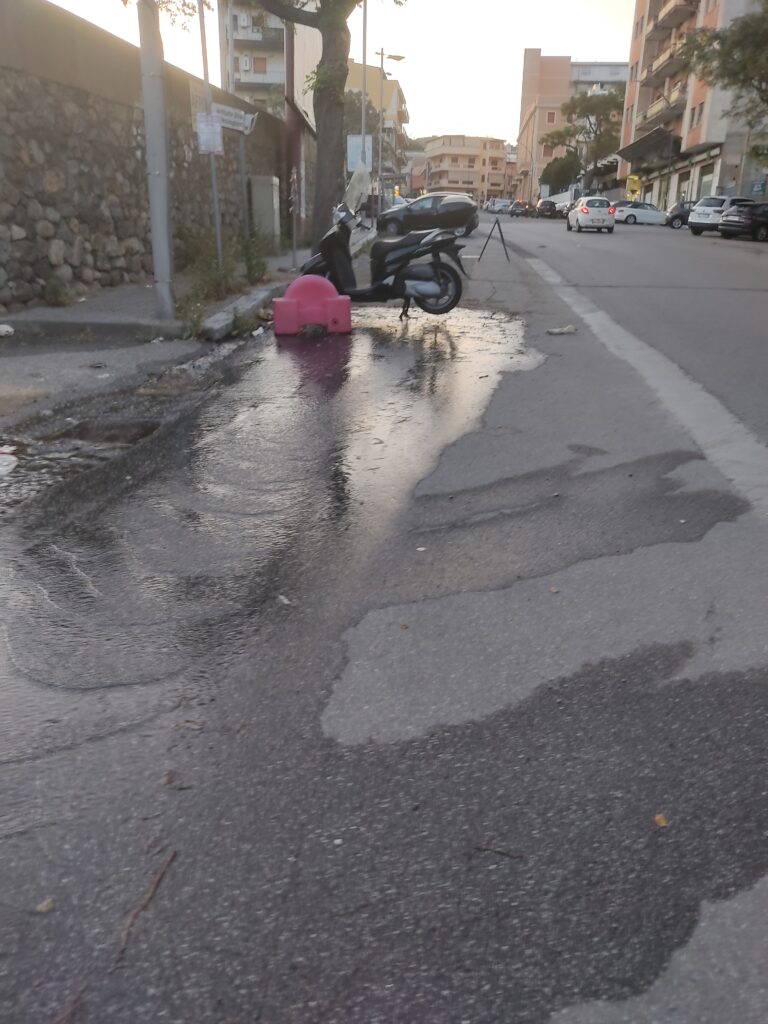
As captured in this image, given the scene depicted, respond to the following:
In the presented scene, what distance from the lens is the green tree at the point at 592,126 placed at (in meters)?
87.7

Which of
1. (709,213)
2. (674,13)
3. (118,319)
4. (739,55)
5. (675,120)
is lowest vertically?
(118,319)

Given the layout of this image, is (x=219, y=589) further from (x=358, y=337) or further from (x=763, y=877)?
(x=358, y=337)

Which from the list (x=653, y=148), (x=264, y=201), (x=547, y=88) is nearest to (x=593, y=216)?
(x=264, y=201)

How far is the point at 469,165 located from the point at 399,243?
175m

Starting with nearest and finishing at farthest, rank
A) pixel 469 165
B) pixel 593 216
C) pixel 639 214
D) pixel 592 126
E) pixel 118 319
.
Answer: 1. pixel 118 319
2. pixel 593 216
3. pixel 639 214
4. pixel 592 126
5. pixel 469 165

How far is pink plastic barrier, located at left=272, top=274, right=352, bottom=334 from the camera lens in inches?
368

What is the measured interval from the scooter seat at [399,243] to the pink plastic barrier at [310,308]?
32.1 inches

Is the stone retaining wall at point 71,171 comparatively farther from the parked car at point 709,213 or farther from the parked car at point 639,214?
the parked car at point 639,214

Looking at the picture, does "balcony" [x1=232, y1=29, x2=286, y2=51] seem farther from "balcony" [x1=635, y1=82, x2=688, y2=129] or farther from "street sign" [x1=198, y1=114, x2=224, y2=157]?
"street sign" [x1=198, y1=114, x2=224, y2=157]

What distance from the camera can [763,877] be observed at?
1.93 meters

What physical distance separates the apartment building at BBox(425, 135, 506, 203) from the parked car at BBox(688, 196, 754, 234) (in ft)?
446

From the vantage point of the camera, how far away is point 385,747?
7.84ft

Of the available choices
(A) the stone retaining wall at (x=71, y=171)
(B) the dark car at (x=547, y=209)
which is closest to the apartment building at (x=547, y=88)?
(B) the dark car at (x=547, y=209)

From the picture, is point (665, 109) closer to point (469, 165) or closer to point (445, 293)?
point (445, 293)
